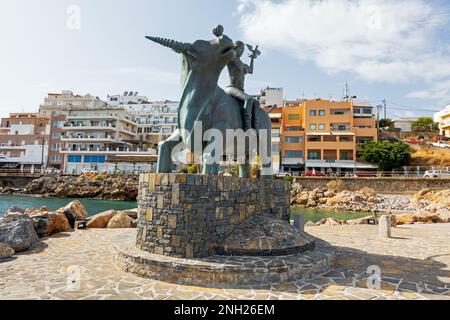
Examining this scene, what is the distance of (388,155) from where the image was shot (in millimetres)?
42438

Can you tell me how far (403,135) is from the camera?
5794 centimetres

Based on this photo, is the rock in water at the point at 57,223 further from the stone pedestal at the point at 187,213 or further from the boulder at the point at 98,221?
the stone pedestal at the point at 187,213

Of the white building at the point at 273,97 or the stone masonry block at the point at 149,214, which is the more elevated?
the white building at the point at 273,97

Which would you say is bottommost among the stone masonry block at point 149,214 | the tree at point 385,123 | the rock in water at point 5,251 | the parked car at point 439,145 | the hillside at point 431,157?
the rock in water at point 5,251

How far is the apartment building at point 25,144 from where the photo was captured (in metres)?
56.3


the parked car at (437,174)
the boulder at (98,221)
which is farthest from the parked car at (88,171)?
the parked car at (437,174)

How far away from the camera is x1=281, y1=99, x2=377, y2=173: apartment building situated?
45997 mm

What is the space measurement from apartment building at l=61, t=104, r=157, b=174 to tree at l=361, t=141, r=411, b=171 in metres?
32.6

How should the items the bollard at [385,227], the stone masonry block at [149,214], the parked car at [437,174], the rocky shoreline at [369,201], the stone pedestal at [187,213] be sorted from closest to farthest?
the stone pedestal at [187,213]
the stone masonry block at [149,214]
the bollard at [385,227]
the rocky shoreline at [369,201]
the parked car at [437,174]

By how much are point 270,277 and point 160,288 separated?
2060 millimetres

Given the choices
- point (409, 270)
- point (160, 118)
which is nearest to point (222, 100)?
point (409, 270)

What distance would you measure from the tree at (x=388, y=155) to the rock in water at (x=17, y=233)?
142 ft

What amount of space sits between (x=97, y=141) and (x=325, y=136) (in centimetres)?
3763
